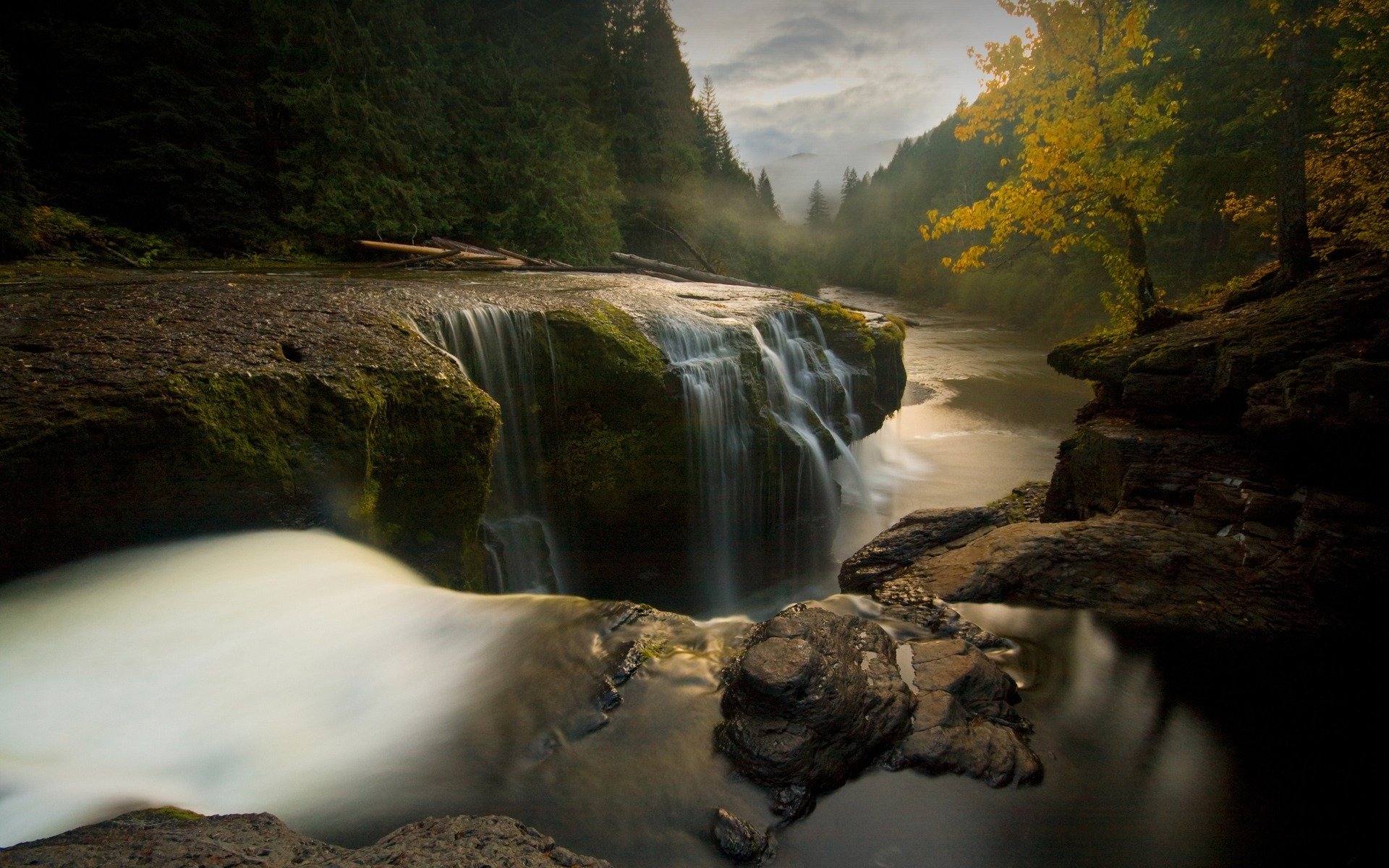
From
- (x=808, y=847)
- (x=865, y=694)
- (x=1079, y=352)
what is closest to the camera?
(x=808, y=847)

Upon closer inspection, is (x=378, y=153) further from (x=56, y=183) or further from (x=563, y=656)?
(x=563, y=656)

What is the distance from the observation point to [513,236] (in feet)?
56.1

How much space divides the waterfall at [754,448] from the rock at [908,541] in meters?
2.16

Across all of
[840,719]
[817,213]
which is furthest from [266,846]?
[817,213]

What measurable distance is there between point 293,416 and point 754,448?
19.0 feet

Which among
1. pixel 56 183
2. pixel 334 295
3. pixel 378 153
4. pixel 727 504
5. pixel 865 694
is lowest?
pixel 727 504

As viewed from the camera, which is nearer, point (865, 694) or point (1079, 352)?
point (865, 694)

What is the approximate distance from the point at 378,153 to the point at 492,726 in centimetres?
1539

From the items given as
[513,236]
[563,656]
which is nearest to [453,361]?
[563,656]

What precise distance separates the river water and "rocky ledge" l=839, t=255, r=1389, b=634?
27.8 inches

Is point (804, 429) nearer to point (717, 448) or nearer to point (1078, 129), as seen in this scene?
point (717, 448)

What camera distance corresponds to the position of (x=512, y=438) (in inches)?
265

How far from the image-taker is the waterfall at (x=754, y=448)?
25.8 feet

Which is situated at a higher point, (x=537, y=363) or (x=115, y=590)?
(x=537, y=363)
